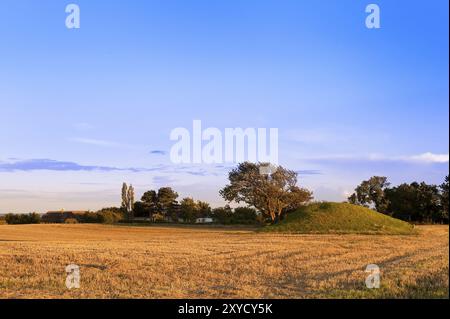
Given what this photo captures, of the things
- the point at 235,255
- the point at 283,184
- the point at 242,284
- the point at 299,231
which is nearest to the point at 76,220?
the point at 283,184

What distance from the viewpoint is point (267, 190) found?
87.6 meters

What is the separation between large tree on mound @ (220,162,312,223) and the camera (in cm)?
8769

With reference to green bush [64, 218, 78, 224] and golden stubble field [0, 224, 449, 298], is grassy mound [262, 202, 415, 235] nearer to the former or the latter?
golden stubble field [0, 224, 449, 298]

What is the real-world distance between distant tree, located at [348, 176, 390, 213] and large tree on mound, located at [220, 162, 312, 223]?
15051 millimetres

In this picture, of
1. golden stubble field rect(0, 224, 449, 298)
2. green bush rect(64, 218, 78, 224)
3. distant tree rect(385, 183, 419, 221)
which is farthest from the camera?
green bush rect(64, 218, 78, 224)

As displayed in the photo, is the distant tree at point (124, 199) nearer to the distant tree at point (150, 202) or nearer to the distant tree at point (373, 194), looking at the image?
the distant tree at point (150, 202)

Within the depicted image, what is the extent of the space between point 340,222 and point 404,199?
12720mm

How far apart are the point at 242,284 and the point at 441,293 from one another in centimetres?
632

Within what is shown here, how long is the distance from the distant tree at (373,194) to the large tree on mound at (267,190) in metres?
15.1

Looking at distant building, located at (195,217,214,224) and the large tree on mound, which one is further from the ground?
the large tree on mound

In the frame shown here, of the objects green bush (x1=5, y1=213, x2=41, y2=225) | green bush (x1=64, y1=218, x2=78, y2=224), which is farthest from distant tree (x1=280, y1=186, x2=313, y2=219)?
green bush (x1=5, y1=213, x2=41, y2=225)

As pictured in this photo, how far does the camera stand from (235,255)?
2881 centimetres

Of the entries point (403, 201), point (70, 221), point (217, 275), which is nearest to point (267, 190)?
point (403, 201)
